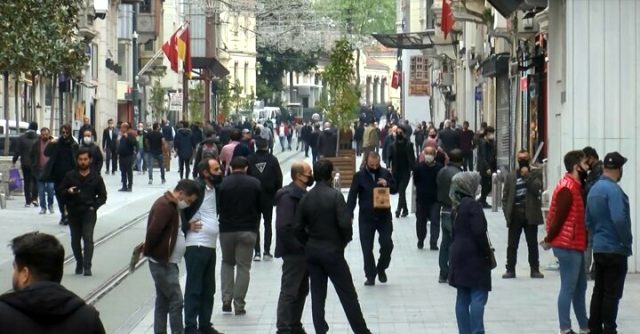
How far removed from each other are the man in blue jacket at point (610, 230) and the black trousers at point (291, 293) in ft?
8.23

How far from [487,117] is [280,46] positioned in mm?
47007

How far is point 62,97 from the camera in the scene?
185 feet

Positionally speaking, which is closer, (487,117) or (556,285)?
(556,285)

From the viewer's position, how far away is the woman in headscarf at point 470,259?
12859 mm

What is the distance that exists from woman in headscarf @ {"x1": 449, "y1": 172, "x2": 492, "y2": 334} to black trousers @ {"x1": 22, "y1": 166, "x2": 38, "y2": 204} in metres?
19.2

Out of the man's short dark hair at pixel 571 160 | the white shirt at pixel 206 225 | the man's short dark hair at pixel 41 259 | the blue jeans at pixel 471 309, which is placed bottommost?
the blue jeans at pixel 471 309

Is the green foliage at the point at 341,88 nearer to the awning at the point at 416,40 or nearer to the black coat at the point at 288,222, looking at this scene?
the awning at the point at 416,40

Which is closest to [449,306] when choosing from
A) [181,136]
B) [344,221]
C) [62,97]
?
[344,221]

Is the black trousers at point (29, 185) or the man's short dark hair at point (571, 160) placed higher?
the man's short dark hair at point (571, 160)

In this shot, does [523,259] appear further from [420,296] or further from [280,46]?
[280,46]

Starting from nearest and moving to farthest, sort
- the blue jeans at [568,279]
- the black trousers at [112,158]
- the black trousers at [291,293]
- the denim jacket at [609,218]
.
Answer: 1. the denim jacket at [609,218]
2. the blue jeans at [568,279]
3. the black trousers at [291,293]
4. the black trousers at [112,158]

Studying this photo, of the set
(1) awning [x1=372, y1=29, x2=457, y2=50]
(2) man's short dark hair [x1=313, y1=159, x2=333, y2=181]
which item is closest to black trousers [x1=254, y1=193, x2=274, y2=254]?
(2) man's short dark hair [x1=313, y1=159, x2=333, y2=181]

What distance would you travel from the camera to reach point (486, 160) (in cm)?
3238

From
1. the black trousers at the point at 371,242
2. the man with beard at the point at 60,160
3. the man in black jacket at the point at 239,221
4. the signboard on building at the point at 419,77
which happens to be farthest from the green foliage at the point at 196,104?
the man in black jacket at the point at 239,221
